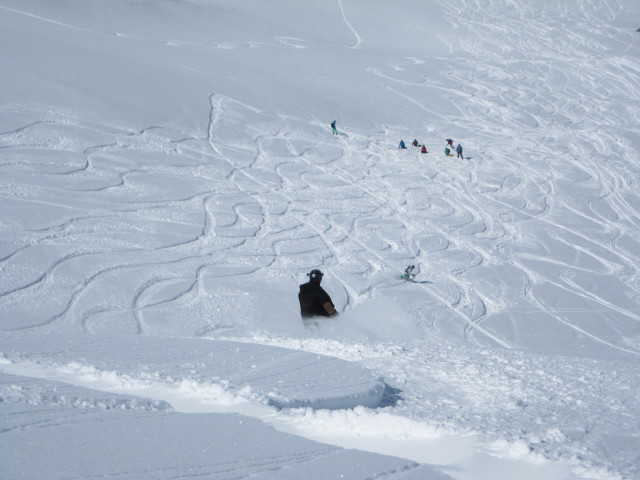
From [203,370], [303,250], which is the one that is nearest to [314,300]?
[203,370]

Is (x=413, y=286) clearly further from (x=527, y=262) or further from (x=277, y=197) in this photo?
(x=277, y=197)

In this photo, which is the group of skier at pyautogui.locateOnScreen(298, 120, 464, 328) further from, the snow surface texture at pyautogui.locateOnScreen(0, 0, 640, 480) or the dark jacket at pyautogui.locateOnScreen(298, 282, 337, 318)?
the snow surface texture at pyautogui.locateOnScreen(0, 0, 640, 480)

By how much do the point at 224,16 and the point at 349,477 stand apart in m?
31.3

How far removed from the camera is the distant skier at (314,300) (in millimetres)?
7329

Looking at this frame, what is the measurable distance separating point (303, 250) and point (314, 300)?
15.5 ft

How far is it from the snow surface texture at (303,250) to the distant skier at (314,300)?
263 mm

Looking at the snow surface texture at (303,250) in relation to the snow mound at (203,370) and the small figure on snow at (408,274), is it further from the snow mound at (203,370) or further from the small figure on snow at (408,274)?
the small figure on snow at (408,274)

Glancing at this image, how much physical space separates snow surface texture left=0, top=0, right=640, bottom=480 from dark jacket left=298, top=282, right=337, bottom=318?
0.28 metres

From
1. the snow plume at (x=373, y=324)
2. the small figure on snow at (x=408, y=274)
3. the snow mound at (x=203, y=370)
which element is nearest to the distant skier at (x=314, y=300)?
the snow plume at (x=373, y=324)

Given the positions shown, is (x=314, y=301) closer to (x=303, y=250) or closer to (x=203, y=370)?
(x=203, y=370)

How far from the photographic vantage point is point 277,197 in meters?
14.5

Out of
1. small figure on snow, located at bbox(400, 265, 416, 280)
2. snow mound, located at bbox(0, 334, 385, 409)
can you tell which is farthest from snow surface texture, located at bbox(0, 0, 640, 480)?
small figure on snow, located at bbox(400, 265, 416, 280)

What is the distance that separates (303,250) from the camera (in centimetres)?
1217

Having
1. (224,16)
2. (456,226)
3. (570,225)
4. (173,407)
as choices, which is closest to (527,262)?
(456,226)
